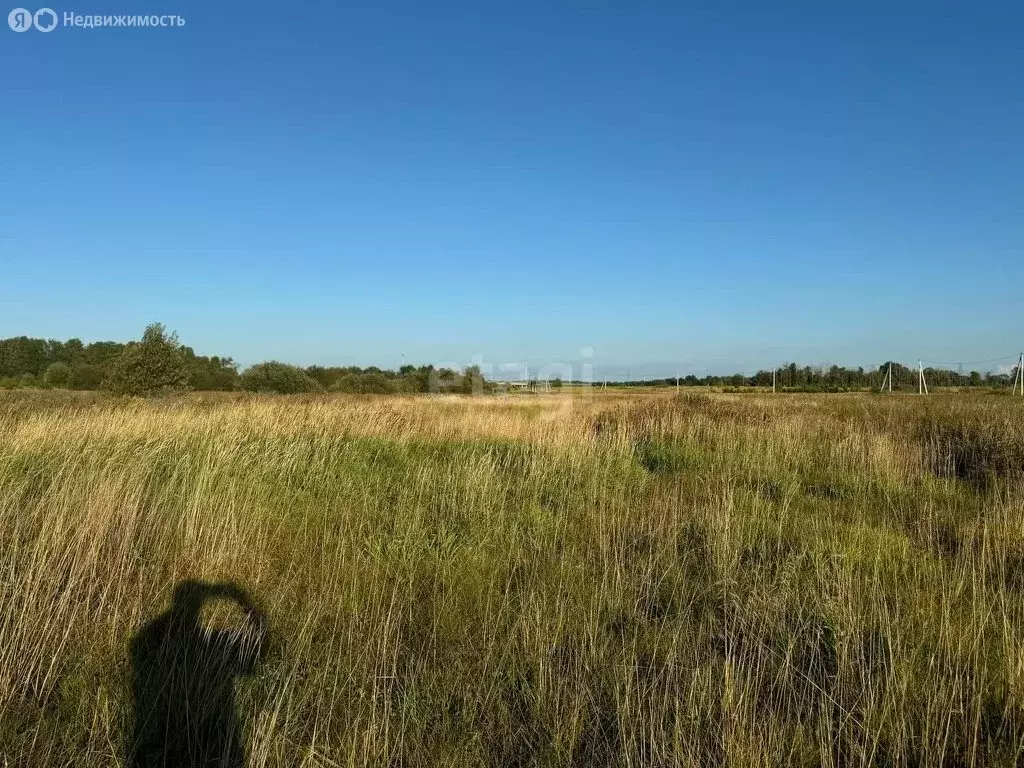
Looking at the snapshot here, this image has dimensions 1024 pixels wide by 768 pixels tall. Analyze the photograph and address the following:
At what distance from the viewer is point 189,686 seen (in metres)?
2.34

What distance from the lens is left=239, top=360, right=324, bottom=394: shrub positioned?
4003 centimetres

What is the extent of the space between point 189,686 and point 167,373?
81.8ft

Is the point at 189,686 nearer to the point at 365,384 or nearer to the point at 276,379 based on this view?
the point at 276,379

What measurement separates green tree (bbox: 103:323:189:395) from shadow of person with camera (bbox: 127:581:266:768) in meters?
23.8

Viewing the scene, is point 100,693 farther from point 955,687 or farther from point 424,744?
point 955,687

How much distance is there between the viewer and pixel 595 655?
2.71 metres

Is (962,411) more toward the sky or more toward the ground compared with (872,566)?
more toward the sky

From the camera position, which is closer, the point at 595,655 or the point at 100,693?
the point at 100,693

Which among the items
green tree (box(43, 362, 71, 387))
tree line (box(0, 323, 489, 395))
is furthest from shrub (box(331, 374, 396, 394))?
green tree (box(43, 362, 71, 387))

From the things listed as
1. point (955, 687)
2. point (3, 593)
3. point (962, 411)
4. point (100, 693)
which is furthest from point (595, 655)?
point (962, 411)

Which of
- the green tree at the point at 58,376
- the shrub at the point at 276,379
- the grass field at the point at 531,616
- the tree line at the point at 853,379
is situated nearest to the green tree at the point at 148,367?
the shrub at the point at 276,379

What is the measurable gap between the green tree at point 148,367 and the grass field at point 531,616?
62.4 ft

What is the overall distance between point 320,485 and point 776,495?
545cm

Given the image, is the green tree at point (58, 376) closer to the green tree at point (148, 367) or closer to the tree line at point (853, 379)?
the green tree at point (148, 367)
